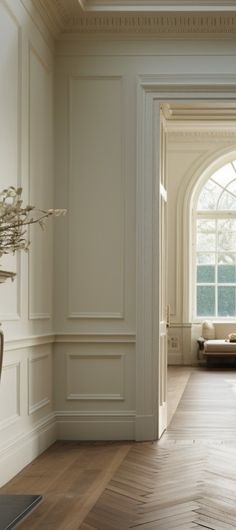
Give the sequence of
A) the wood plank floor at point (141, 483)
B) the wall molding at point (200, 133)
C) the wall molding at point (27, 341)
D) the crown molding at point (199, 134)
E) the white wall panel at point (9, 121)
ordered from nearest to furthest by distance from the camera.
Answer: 1. the wood plank floor at point (141, 483)
2. the white wall panel at point (9, 121)
3. the wall molding at point (27, 341)
4. the wall molding at point (200, 133)
5. the crown molding at point (199, 134)

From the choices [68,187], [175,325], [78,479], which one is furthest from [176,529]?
[175,325]

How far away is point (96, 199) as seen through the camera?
6.55m

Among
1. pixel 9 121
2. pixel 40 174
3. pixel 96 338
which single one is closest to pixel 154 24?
pixel 40 174

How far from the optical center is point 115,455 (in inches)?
230

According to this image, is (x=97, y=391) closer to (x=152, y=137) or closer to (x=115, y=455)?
(x=115, y=455)

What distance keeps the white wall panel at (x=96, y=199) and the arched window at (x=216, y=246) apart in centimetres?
788

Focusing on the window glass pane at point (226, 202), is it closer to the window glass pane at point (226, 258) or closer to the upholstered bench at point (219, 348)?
the window glass pane at point (226, 258)

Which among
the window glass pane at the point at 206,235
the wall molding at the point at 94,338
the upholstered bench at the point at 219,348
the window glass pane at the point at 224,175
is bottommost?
the upholstered bench at the point at 219,348

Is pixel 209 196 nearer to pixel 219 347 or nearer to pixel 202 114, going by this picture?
pixel 219 347

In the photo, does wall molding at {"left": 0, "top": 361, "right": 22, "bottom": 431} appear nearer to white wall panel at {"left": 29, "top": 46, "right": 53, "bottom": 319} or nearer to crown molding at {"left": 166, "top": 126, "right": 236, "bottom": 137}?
white wall panel at {"left": 29, "top": 46, "right": 53, "bottom": 319}

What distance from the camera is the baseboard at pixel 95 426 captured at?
6.46 metres

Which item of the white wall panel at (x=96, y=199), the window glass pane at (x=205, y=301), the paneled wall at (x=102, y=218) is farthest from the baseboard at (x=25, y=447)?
the window glass pane at (x=205, y=301)

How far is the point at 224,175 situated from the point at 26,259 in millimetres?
9234

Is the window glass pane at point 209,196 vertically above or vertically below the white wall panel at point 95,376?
above
